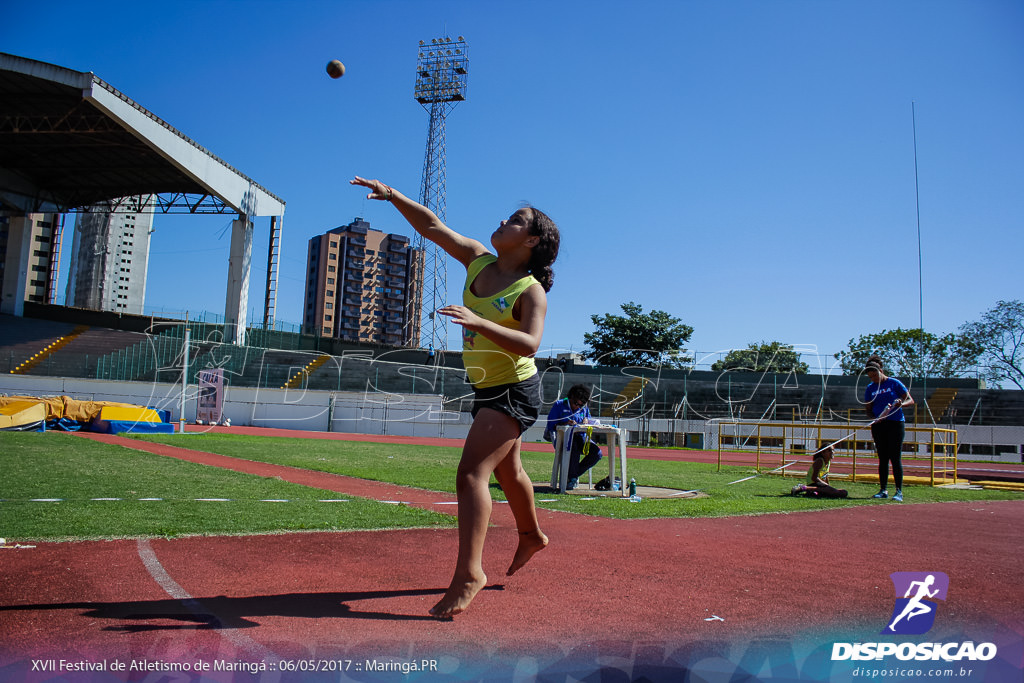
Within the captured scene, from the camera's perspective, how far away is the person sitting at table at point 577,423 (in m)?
8.77

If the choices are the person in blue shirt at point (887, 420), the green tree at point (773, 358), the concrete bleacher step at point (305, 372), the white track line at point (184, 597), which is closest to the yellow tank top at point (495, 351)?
the white track line at point (184, 597)

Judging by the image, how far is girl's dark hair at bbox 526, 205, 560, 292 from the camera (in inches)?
136

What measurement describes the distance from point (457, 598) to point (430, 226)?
1.91 meters

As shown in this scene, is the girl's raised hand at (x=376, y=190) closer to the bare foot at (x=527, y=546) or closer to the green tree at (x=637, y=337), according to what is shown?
the bare foot at (x=527, y=546)

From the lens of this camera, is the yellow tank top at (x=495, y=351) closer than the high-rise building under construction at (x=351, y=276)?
Yes

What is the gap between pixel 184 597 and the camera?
3.02m

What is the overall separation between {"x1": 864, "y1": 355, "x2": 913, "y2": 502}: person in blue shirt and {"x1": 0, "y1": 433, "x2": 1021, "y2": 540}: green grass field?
408 millimetres

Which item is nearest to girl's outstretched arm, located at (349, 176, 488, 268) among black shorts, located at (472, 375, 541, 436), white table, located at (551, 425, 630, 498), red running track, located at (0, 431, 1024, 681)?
black shorts, located at (472, 375, 541, 436)

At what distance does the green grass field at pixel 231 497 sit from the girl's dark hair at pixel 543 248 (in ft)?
8.38

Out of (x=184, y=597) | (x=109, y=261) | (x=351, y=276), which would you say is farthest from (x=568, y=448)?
(x=351, y=276)

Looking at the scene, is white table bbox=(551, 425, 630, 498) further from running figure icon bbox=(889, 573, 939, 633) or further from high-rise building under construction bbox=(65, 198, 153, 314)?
high-rise building under construction bbox=(65, 198, 153, 314)

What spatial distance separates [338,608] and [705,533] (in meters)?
3.39

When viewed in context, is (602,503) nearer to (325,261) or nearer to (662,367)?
(662,367)

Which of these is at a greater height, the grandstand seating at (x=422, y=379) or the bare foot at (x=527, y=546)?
the grandstand seating at (x=422, y=379)
